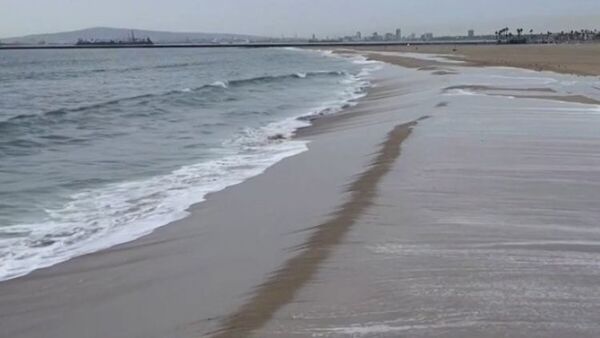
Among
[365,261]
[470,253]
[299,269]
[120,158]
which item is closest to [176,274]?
[299,269]

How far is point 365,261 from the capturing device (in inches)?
245

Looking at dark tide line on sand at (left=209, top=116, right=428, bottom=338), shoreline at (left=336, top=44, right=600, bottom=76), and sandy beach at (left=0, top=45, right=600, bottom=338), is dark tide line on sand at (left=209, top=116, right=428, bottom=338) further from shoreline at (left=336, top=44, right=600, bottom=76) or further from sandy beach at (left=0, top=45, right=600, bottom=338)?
shoreline at (left=336, top=44, right=600, bottom=76)

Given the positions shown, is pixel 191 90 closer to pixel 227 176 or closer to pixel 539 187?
pixel 227 176

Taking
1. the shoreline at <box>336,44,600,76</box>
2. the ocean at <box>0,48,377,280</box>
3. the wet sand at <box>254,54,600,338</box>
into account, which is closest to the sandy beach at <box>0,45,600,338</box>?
the wet sand at <box>254,54,600,338</box>

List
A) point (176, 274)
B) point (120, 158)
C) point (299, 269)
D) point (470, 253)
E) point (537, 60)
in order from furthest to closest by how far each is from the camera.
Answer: point (537, 60) → point (120, 158) → point (176, 274) → point (470, 253) → point (299, 269)

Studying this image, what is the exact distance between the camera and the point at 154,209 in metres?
10.0

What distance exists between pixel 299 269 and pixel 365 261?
57 centimetres

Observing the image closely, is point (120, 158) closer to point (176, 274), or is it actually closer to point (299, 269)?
point (176, 274)

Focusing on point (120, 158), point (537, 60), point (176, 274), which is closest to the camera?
point (176, 274)

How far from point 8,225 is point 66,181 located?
3.41m

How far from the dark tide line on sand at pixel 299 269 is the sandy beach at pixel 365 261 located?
0.07 feet

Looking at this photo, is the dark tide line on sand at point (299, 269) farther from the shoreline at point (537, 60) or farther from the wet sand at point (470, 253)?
the shoreline at point (537, 60)

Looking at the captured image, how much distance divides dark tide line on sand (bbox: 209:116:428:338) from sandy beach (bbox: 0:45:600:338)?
2 centimetres

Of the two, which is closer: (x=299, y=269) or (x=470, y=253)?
(x=299, y=269)
